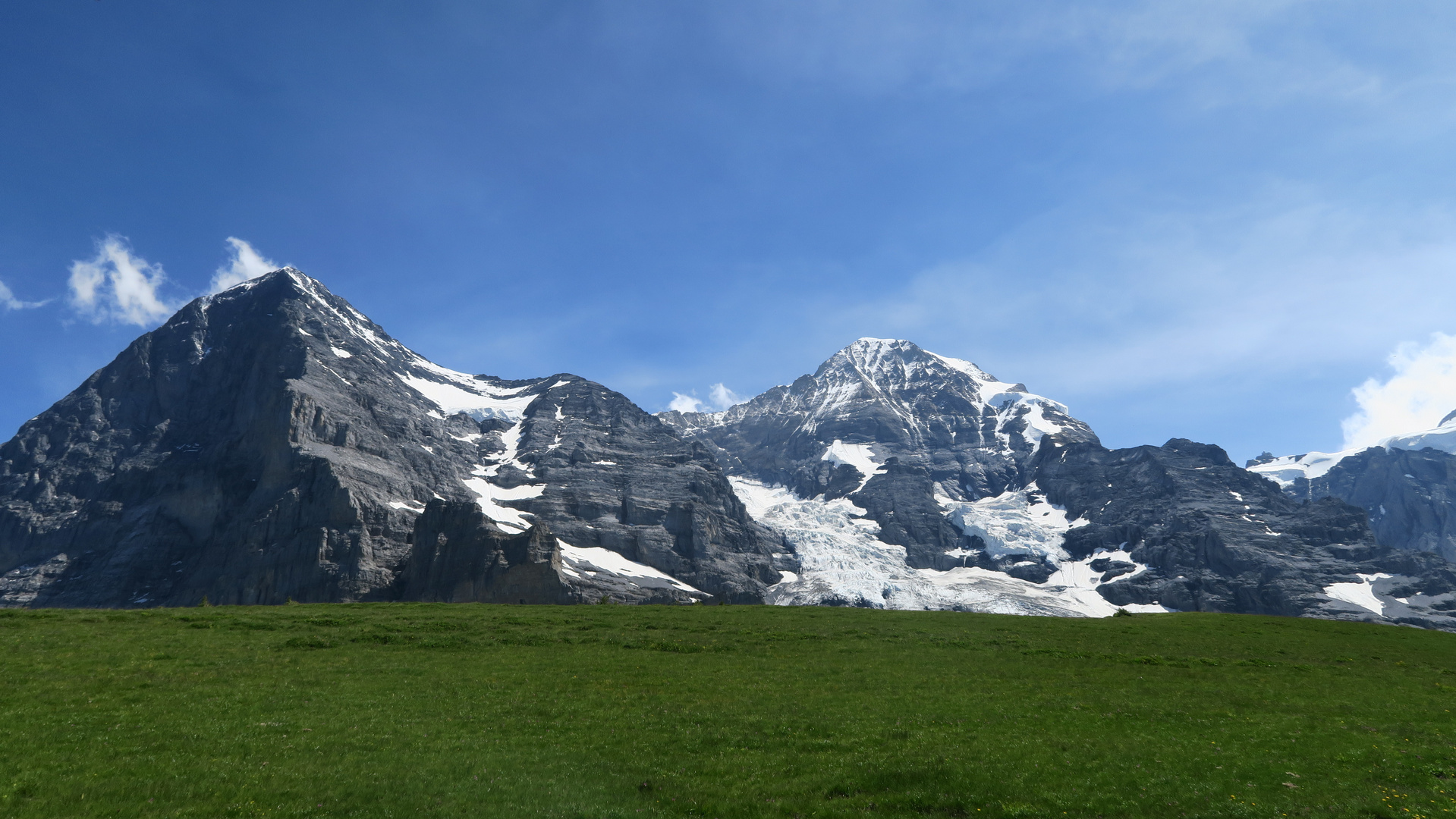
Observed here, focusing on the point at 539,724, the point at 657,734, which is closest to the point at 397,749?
the point at 539,724

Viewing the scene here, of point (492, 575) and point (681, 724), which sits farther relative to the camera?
point (492, 575)

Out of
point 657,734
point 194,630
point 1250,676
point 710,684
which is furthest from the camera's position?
point 194,630

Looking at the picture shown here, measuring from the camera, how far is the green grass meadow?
760 inches

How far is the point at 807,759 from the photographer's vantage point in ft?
73.8

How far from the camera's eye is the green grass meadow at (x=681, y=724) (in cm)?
1931

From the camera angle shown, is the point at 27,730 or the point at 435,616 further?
the point at 435,616

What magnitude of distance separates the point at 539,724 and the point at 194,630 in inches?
1104

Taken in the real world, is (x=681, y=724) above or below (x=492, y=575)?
below

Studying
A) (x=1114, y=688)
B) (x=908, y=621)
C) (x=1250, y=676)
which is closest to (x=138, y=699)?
(x=1114, y=688)

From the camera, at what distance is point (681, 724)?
26281 mm

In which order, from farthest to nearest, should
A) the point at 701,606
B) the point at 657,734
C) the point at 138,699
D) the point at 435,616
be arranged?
the point at 701,606, the point at 435,616, the point at 138,699, the point at 657,734

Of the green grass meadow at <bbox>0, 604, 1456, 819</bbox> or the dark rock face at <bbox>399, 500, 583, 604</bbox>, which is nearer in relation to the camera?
the green grass meadow at <bbox>0, 604, 1456, 819</bbox>

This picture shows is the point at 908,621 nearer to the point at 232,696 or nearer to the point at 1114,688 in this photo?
the point at 1114,688

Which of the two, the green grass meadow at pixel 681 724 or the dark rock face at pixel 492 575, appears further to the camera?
the dark rock face at pixel 492 575
